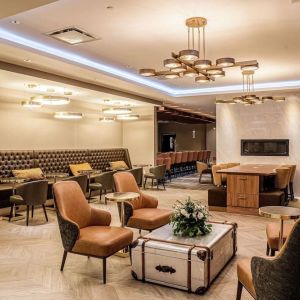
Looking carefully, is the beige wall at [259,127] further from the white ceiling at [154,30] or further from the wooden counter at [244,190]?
the wooden counter at [244,190]

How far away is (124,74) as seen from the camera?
25.1 ft

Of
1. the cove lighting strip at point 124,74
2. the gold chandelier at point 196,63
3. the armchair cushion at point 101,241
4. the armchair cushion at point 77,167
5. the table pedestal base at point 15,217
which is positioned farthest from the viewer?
the armchair cushion at point 77,167

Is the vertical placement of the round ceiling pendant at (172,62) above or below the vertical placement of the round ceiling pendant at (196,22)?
below

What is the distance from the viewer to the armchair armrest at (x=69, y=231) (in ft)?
11.9

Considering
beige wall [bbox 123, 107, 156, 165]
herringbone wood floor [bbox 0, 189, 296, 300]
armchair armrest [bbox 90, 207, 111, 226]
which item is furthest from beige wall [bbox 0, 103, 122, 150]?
armchair armrest [bbox 90, 207, 111, 226]

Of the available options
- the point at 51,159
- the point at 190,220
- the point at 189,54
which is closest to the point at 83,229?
the point at 190,220

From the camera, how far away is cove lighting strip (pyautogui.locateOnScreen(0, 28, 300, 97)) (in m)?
5.09

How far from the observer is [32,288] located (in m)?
3.45

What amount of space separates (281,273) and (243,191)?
16.0ft

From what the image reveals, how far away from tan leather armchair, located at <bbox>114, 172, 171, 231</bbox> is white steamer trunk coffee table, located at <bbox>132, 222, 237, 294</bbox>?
0.73 metres

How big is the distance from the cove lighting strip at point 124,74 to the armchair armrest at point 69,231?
9.35ft

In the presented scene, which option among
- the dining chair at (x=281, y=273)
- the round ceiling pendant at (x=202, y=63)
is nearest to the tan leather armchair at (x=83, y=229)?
the dining chair at (x=281, y=273)

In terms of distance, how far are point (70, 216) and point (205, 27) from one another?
3074 millimetres

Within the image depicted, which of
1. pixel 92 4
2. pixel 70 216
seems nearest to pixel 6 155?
pixel 70 216
